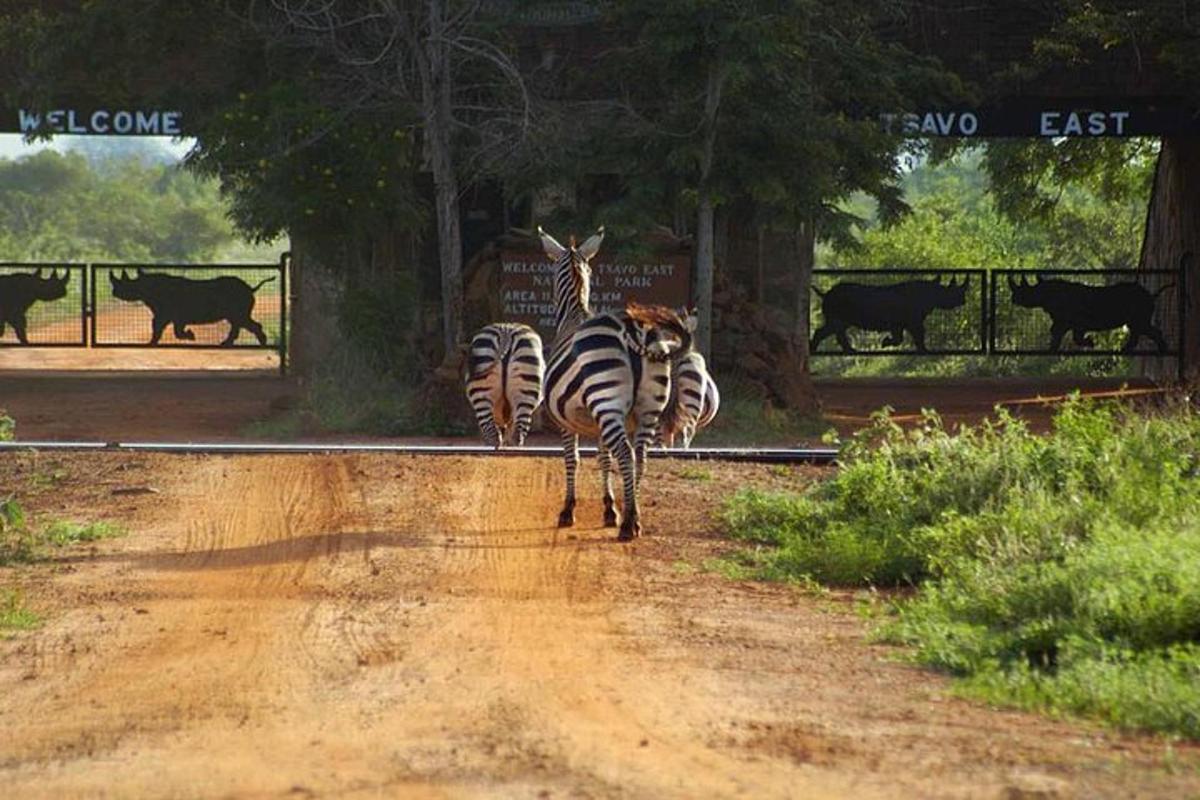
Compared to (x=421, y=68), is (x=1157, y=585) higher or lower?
lower

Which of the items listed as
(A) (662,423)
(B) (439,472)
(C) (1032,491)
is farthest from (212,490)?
(C) (1032,491)

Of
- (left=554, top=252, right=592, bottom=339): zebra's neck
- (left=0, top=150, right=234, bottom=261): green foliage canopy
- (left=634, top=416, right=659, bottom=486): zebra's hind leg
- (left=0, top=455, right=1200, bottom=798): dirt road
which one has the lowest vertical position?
(left=0, top=455, right=1200, bottom=798): dirt road

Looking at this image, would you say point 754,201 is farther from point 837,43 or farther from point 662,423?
point 662,423

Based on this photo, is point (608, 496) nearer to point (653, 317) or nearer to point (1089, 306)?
point (653, 317)

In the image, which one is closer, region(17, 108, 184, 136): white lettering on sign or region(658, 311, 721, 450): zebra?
region(658, 311, 721, 450): zebra

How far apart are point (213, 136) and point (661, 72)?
5.43 metres

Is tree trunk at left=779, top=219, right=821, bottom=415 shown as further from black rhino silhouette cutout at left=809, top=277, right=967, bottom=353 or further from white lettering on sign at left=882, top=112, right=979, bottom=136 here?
black rhino silhouette cutout at left=809, top=277, right=967, bottom=353

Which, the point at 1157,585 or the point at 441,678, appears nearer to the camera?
the point at 441,678

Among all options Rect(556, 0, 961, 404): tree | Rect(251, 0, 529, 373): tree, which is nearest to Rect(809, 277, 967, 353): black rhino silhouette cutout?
Rect(556, 0, 961, 404): tree

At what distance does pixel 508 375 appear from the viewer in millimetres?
16188

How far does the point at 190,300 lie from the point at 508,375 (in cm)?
1414

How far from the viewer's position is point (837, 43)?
23234mm

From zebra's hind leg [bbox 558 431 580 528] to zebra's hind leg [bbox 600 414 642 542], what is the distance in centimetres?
65

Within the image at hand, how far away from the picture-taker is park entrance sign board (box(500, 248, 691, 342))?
2350 cm
